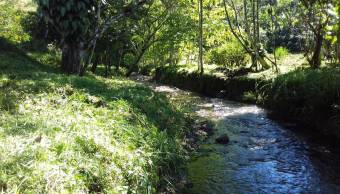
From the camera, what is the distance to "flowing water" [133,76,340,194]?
8531 millimetres

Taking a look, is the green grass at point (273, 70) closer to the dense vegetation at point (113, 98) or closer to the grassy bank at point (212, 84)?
the dense vegetation at point (113, 98)

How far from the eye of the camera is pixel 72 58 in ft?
60.6

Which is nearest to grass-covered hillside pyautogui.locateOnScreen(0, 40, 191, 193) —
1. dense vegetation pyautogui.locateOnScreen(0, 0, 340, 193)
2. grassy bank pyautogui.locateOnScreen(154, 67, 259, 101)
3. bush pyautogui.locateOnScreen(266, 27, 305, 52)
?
dense vegetation pyautogui.locateOnScreen(0, 0, 340, 193)

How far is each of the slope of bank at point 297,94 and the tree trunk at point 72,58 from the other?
856 cm

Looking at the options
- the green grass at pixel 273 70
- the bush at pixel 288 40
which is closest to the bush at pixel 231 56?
the green grass at pixel 273 70

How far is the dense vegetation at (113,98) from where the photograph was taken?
5.25 m

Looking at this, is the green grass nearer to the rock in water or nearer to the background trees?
the background trees

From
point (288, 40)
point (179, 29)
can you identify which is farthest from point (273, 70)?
point (288, 40)

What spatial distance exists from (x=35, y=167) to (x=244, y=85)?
17.1 meters

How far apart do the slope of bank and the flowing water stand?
2.78 ft

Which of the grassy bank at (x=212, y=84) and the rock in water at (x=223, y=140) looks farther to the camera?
the grassy bank at (x=212, y=84)

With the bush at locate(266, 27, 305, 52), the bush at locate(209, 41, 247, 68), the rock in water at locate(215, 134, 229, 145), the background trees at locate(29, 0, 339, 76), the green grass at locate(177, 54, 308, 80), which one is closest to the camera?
the rock in water at locate(215, 134, 229, 145)

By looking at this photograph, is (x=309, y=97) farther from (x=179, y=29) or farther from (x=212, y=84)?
(x=179, y=29)

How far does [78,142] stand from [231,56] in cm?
2314
